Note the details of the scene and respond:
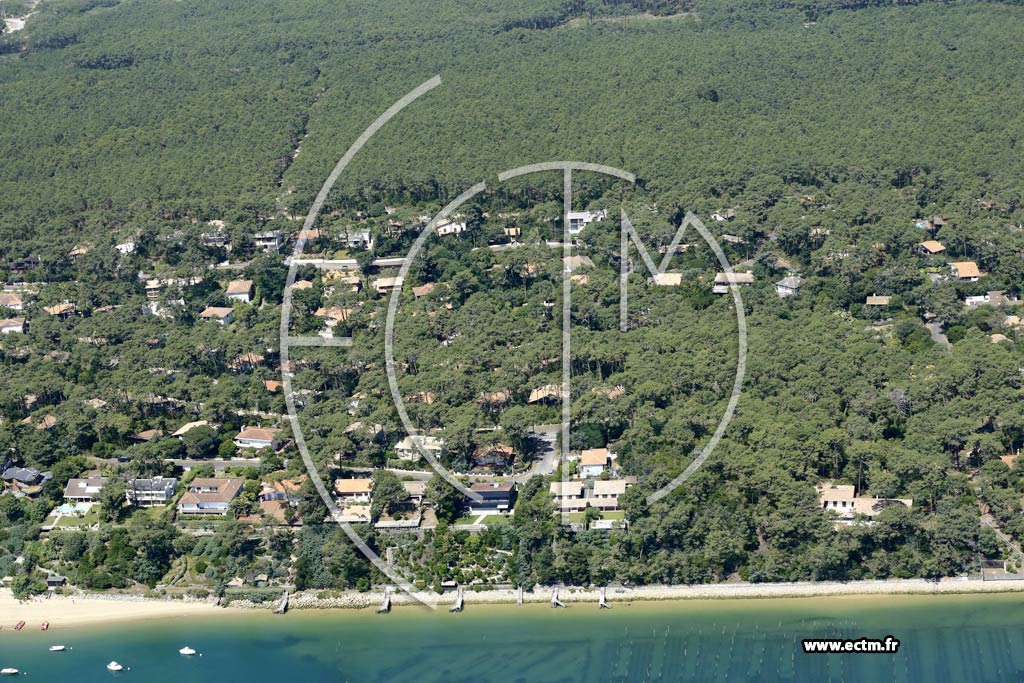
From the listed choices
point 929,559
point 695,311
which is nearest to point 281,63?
point 695,311

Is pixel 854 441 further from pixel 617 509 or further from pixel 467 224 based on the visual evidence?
pixel 467 224

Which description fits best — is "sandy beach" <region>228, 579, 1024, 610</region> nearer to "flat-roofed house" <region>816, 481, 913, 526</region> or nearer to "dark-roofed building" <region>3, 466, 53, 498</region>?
"flat-roofed house" <region>816, 481, 913, 526</region>

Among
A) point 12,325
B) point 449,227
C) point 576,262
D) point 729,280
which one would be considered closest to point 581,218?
point 449,227

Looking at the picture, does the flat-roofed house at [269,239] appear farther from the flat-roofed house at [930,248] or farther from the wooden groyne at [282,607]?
the wooden groyne at [282,607]

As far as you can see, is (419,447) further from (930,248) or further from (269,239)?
(930,248)

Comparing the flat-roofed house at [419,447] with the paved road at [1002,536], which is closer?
the paved road at [1002,536]

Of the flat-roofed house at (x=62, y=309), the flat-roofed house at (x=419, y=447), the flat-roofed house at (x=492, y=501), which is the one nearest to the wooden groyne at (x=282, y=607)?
the flat-roofed house at (x=492, y=501)
